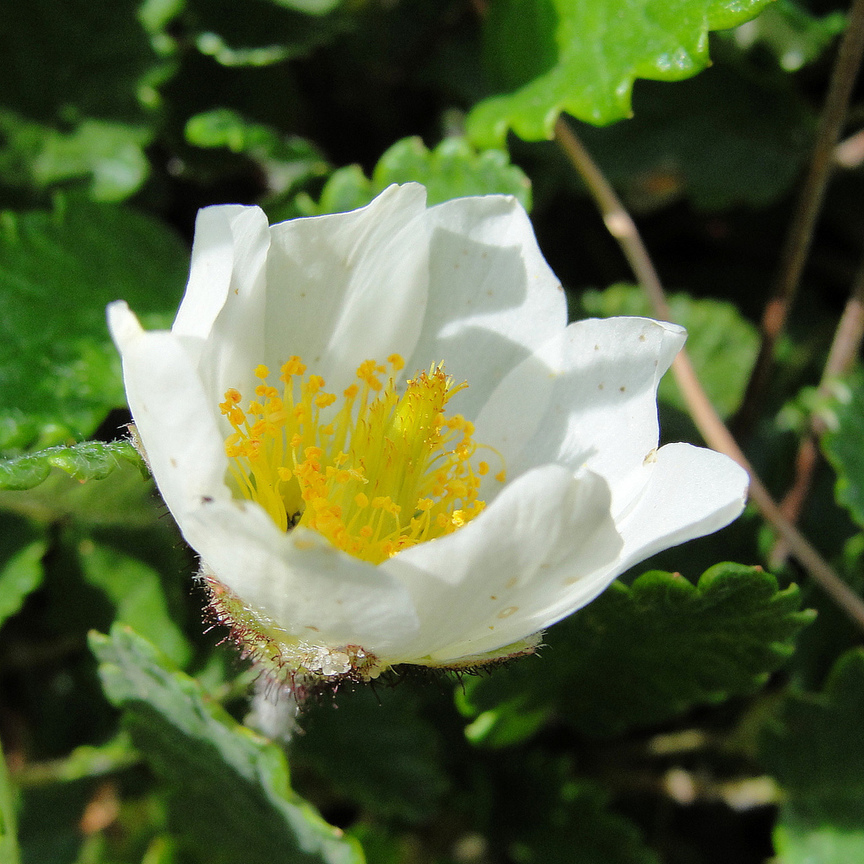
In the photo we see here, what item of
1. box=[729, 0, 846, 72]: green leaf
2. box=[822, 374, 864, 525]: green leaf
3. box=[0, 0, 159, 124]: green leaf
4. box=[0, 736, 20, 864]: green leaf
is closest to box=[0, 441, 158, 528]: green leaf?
box=[0, 736, 20, 864]: green leaf

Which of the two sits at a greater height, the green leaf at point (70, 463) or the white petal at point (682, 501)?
the white petal at point (682, 501)

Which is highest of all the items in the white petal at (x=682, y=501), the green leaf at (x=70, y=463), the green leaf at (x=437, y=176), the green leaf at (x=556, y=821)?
the green leaf at (x=437, y=176)

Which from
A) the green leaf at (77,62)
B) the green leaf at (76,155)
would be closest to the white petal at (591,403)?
A: the green leaf at (76,155)

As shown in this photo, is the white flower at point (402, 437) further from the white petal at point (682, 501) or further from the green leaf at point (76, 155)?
the green leaf at point (76, 155)

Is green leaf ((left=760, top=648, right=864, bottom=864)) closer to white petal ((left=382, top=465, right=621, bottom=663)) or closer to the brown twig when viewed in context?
the brown twig

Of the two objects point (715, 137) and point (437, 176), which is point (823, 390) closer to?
point (715, 137)

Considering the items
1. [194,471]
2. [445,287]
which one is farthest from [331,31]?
[194,471]
